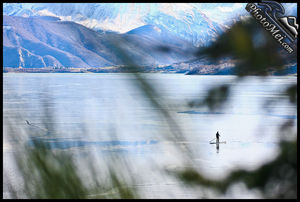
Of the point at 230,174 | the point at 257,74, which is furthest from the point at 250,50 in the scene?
the point at 230,174

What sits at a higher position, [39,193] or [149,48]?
[149,48]

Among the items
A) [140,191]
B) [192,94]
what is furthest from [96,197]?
[192,94]

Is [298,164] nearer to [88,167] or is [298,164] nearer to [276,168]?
[276,168]

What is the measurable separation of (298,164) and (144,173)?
7.0 inches

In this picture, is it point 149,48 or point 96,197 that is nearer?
point 149,48

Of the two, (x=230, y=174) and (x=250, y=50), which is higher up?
(x=250, y=50)

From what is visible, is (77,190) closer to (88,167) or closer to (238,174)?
(88,167)

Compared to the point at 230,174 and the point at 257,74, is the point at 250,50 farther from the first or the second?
the point at 230,174

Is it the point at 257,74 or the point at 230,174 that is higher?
the point at 257,74

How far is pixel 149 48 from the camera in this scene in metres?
0.33

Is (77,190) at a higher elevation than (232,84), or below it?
below

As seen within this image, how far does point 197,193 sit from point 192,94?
4.6 inches

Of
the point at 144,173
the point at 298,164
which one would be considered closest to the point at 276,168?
the point at 298,164

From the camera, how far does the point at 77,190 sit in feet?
1.23
